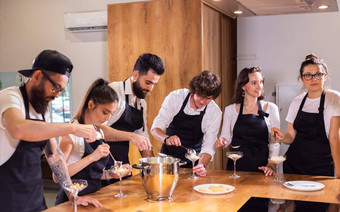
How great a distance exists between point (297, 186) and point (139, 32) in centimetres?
268

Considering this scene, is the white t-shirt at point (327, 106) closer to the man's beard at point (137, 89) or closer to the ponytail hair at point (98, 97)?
the man's beard at point (137, 89)

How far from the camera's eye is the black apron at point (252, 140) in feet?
11.1

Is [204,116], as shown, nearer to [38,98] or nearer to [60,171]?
[60,171]

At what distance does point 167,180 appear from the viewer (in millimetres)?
2316

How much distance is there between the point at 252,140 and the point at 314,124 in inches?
19.1

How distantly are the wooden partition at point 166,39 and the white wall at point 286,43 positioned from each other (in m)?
0.58

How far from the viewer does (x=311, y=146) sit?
3383 mm

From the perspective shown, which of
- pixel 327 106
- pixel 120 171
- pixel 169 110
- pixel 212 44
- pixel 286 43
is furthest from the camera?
pixel 286 43

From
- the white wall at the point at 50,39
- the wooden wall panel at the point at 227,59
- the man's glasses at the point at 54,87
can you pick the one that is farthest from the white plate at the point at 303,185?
the white wall at the point at 50,39

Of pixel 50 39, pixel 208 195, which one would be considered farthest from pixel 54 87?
pixel 50 39

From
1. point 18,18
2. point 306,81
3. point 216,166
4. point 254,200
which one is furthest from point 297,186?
point 18,18

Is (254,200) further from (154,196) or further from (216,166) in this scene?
(216,166)

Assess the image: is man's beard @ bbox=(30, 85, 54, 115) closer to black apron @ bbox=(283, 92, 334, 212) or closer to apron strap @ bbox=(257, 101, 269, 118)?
apron strap @ bbox=(257, 101, 269, 118)

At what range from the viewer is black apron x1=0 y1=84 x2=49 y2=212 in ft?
6.94
